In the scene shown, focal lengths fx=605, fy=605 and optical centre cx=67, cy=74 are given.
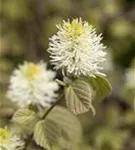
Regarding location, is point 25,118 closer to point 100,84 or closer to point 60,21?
point 100,84

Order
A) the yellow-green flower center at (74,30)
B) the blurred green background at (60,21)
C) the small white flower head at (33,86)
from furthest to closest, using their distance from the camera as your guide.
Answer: the blurred green background at (60,21) < the small white flower head at (33,86) < the yellow-green flower center at (74,30)

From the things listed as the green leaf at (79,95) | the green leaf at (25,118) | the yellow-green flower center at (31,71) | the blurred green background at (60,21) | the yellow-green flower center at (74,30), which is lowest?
the green leaf at (25,118)

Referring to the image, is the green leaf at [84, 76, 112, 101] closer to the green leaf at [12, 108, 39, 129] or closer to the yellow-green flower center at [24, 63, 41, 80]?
the green leaf at [12, 108, 39, 129]

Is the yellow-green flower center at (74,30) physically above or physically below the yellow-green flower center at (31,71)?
above

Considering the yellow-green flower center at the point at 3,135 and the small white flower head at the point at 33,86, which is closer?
the yellow-green flower center at the point at 3,135

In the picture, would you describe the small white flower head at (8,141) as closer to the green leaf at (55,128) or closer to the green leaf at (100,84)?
the green leaf at (55,128)

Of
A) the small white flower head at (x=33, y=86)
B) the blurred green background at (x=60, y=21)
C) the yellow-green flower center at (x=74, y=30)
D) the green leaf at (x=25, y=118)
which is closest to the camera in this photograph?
the yellow-green flower center at (x=74, y=30)

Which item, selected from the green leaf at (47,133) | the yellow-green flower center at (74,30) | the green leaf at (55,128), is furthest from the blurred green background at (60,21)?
the yellow-green flower center at (74,30)
